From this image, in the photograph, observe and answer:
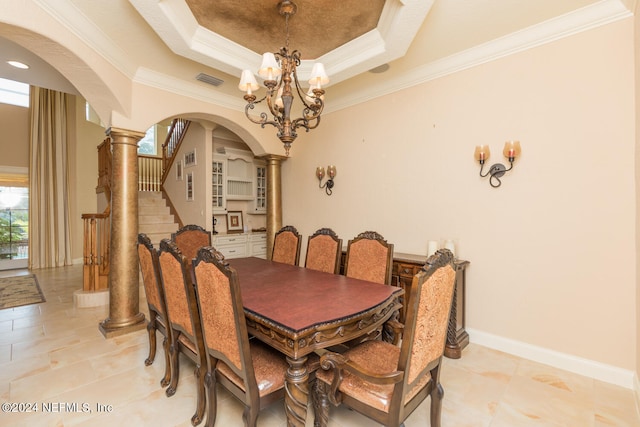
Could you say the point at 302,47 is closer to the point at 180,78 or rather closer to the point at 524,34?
the point at 180,78

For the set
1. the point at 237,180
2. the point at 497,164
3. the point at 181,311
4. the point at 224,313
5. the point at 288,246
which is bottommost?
the point at 181,311

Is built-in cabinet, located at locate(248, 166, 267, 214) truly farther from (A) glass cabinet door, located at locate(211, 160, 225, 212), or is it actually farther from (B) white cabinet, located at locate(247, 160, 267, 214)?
(A) glass cabinet door, located at locate(211, 160, 225, 212)

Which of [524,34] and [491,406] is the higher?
[524,34]

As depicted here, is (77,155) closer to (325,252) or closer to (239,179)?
(239,179)

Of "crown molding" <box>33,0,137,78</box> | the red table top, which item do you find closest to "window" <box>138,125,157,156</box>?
"crown molding" <box>33,0,137,78</box>

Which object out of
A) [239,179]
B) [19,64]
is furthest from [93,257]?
[239,179]

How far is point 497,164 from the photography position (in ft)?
8.73

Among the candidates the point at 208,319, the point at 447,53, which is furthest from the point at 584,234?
the point at 208,319

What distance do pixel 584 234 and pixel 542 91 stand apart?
123 cm

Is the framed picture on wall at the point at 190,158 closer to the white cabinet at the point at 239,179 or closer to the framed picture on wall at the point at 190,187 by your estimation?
the framed picture on wall at the point at 190,187

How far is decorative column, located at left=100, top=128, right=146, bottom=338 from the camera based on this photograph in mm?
3023

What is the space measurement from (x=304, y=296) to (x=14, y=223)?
8345 millimetres

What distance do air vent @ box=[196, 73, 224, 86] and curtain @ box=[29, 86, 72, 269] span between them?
568 cm

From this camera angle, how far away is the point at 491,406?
6.15 ft
